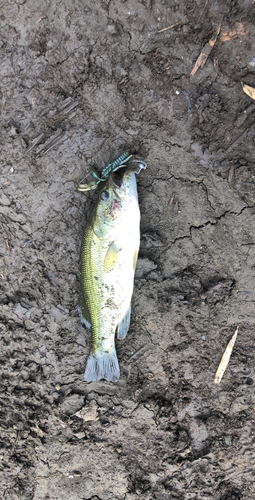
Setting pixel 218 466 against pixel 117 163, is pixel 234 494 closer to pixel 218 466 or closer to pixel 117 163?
pixel 218 466

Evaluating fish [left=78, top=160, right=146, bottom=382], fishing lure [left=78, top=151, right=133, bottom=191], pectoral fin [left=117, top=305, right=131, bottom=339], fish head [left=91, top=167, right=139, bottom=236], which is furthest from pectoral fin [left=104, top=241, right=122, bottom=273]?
fishing lure [left=78, top=151, right=133, bottom=191]

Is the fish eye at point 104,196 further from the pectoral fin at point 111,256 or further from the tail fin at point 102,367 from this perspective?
the tail fin at point 102,367

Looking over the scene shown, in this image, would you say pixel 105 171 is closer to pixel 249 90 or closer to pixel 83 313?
pixel 83 313

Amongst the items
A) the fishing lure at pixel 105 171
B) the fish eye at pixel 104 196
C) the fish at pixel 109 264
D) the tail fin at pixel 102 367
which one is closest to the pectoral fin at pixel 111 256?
the fish at pixel 109 264

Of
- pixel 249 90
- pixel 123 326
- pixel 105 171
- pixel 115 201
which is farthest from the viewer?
pixel 123 326

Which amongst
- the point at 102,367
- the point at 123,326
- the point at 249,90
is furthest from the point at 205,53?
the point at 102,367

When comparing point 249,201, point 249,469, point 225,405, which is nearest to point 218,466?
point 249,469
